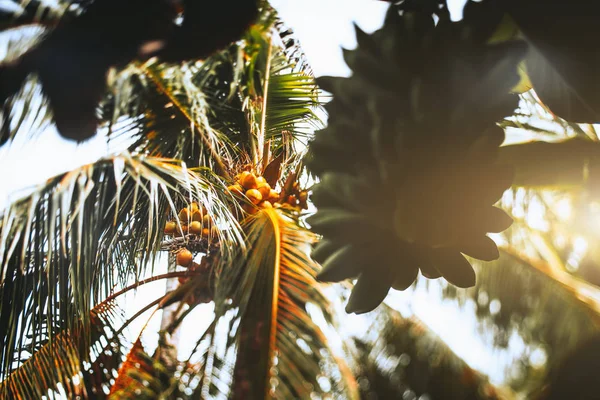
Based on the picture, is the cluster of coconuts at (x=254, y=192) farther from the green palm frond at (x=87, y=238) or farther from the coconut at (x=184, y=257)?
the coconut at (x=184, y=257)

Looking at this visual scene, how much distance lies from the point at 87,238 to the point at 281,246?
2.27ft

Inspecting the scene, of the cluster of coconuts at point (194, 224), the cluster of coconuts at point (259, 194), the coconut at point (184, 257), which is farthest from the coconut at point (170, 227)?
the cluster of coconuts at point (259, 194)

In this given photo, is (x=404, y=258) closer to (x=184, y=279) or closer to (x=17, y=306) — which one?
(x=184, y=279)

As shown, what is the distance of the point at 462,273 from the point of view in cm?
77

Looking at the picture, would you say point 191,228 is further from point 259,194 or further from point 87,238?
point 87,238

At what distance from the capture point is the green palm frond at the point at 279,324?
1473 mm

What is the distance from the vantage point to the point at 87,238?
1.87 meters

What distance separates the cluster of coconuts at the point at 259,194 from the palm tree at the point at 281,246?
0.01m

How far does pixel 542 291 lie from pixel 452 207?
167 centimetres

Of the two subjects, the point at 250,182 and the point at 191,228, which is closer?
the point at 191,228

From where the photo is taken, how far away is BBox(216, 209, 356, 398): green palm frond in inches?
58.0

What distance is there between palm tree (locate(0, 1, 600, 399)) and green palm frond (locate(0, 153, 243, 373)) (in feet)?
0.04

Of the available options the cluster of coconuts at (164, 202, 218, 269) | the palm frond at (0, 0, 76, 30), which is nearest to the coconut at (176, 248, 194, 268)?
the cluster of coconuts at (164, 202, 218, 269)

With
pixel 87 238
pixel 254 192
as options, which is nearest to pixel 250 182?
pixel 254 192
